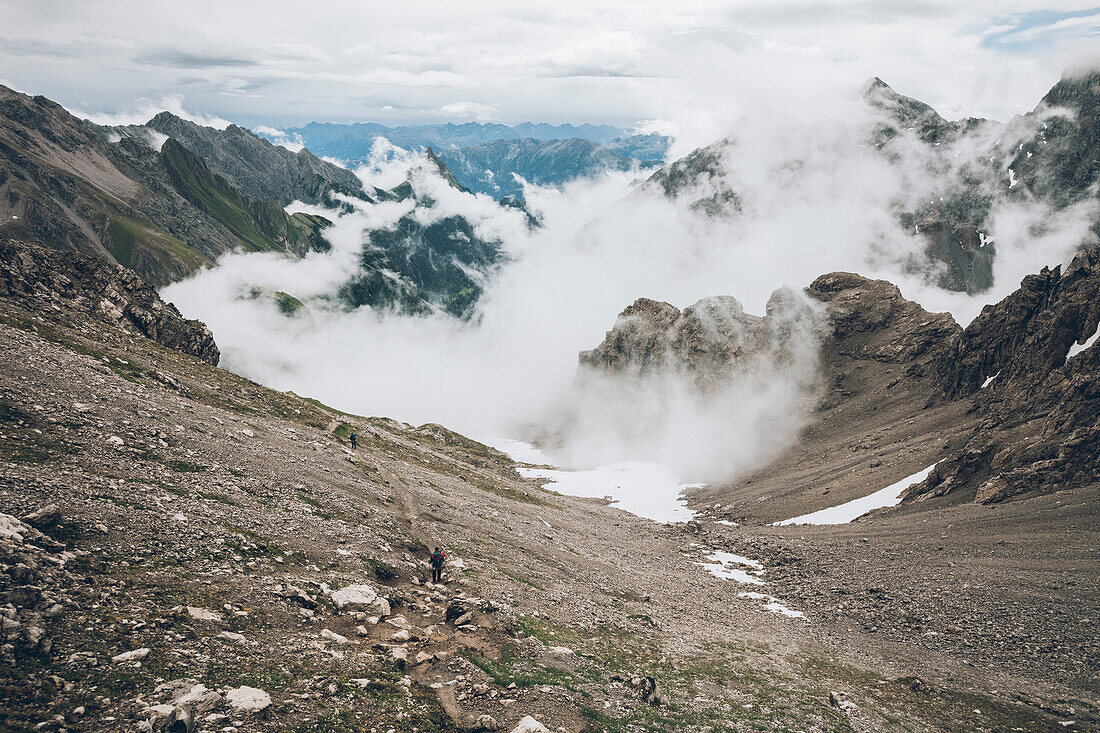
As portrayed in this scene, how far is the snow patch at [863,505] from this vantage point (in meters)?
82.7

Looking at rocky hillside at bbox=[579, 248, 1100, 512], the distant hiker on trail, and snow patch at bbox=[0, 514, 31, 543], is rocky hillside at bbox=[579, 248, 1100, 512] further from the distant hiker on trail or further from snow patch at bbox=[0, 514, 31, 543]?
snow patch at bbox=[0, 514, 31, 543]

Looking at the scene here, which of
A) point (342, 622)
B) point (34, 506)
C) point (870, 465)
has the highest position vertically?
point (870, 465)

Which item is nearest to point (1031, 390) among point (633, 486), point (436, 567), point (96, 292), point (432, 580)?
point (633, 486)

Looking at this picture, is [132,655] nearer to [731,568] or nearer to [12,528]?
[12,528]

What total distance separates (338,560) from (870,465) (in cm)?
9721

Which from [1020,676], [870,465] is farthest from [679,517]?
[1020,676]

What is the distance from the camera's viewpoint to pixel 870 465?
322ft

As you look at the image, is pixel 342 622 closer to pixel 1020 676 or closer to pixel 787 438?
pixel 1020 676

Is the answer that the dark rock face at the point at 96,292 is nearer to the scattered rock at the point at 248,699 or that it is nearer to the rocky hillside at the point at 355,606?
the rocky hillside at the point at 355,606

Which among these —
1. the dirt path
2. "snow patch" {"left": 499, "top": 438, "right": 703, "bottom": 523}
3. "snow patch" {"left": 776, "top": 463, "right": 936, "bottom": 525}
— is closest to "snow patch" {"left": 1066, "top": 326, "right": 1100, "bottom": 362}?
"snow patch" {"left": 776, "top": 463, "right": 936, "bottom": 525}

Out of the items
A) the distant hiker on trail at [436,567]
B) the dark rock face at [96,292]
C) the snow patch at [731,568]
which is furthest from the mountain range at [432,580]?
the distant hiker on trail at [436,567]

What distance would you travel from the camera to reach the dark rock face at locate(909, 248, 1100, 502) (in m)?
67.3

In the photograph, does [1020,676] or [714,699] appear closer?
[714,699]

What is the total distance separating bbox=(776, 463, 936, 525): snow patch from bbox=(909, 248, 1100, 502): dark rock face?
178 inches
